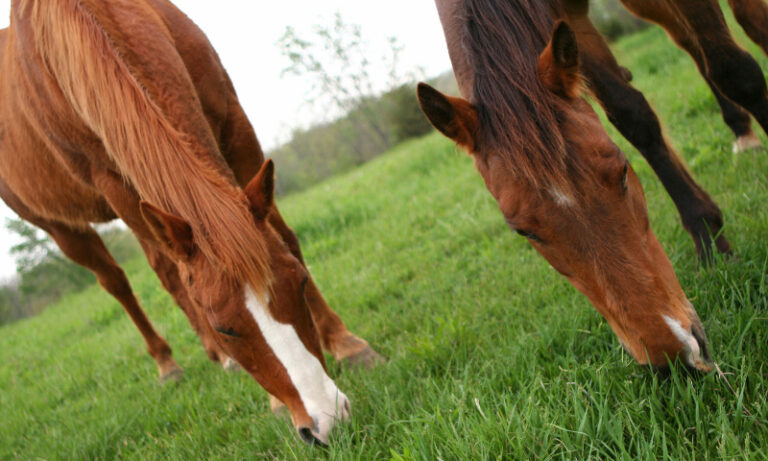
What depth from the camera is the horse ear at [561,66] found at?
173 centimetres

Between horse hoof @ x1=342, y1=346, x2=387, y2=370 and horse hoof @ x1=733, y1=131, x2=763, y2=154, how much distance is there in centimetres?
325

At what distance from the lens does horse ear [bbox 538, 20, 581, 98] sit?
173 cm

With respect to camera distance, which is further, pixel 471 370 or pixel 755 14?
pixel 755 14

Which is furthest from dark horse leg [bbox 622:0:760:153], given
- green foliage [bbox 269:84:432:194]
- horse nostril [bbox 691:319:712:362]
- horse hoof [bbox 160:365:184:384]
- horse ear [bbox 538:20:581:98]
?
green foliage [bbox 269:84:432:194]

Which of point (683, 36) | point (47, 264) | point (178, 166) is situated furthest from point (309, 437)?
point (47, 264)

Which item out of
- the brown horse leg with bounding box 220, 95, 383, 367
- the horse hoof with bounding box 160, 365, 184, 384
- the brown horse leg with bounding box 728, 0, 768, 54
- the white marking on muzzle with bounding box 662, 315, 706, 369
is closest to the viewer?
the white marking on muzzle with bounding box 662, 315, 706, 369

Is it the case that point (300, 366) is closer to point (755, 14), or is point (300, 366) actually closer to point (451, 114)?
point (451, 114)

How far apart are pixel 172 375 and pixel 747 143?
16.9ft

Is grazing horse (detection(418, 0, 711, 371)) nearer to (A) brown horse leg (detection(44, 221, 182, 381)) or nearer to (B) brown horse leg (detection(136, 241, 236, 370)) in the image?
(B) brown horse leg (detection(136, 241, 236, 370))

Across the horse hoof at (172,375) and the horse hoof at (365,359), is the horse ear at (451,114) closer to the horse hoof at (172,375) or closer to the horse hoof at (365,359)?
the horse hoof at (365,359)

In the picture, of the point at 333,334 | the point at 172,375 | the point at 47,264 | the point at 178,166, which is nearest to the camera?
the point at 178,166

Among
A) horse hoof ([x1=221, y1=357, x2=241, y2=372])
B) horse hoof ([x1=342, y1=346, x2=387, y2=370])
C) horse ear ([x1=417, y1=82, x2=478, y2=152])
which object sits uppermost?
horse ear ([x1=417, y1=82, x2=478, y2=152])

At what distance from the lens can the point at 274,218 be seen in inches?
133

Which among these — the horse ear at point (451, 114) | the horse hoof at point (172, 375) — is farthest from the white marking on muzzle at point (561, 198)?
the horse hoof at point (172, 375)
